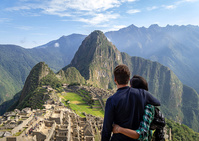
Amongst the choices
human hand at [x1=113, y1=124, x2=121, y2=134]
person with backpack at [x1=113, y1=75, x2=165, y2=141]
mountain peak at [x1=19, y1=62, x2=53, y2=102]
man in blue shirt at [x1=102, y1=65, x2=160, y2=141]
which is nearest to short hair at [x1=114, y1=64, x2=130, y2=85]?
man in blue shirt at [x1=102, y1=65, x2=160, y2=141]

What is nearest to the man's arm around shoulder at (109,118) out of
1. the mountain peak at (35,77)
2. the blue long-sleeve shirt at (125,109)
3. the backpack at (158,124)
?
the blue long-sleeve shirt at (125,109)

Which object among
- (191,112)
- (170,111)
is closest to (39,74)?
(170,111)

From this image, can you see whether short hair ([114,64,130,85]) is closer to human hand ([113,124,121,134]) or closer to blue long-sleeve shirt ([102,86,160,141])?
blue long-sleeve shirt ([102,86,160,141])

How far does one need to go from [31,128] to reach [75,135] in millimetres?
6170

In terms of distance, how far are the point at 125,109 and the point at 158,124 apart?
121 centimetres

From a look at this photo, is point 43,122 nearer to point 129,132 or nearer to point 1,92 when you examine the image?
point 129,132

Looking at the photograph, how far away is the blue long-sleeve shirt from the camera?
12.6 ft

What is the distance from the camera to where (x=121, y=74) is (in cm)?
411

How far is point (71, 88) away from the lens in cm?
8475

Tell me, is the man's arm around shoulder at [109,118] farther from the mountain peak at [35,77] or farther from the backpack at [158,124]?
the mountain peak at [35,77]

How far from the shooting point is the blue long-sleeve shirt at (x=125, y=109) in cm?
384

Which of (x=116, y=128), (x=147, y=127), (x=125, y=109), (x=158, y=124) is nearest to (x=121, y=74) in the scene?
(x=125, y=109)

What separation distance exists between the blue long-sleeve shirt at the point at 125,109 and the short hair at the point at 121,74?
0.92ft

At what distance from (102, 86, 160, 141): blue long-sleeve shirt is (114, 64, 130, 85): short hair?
279 mm
